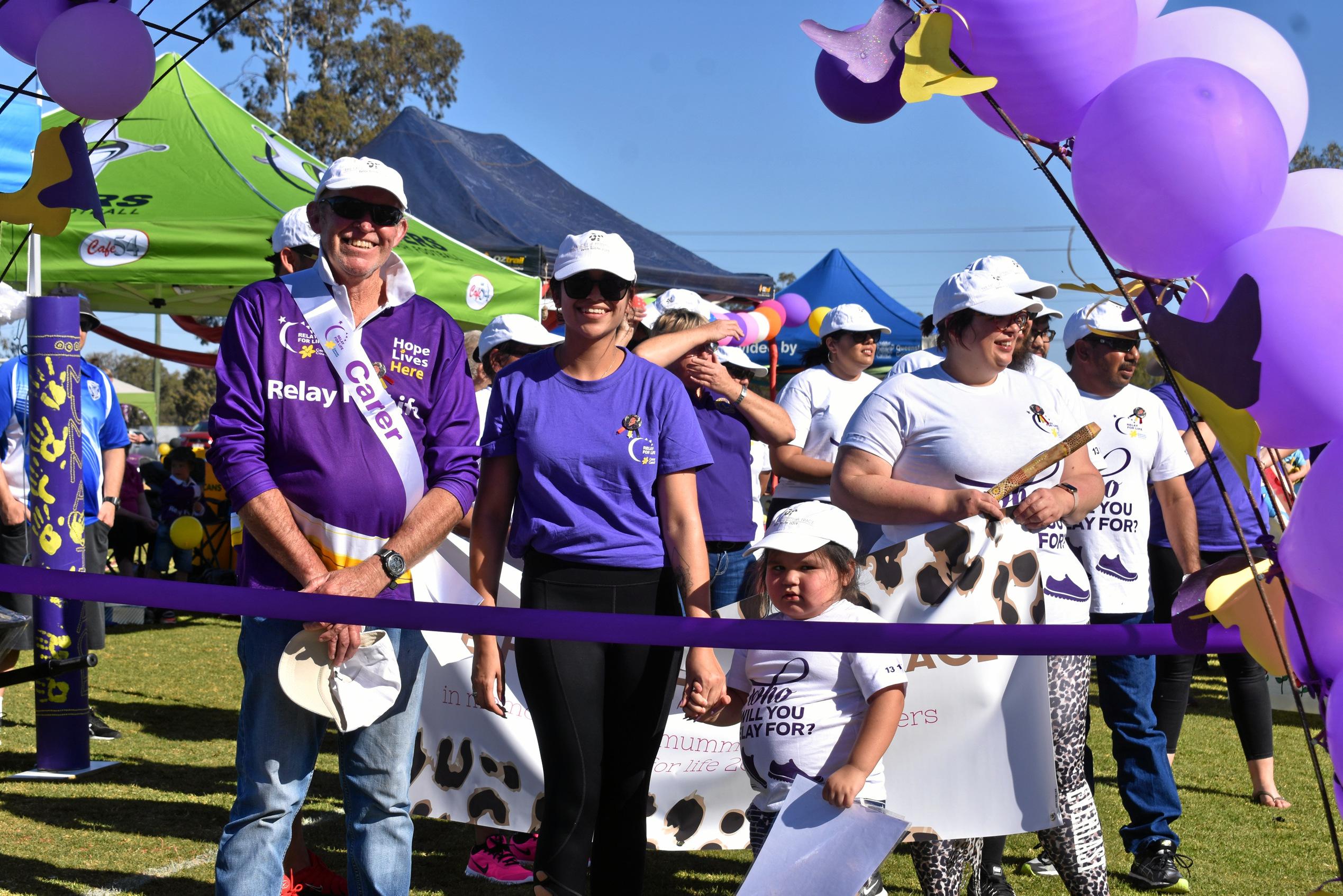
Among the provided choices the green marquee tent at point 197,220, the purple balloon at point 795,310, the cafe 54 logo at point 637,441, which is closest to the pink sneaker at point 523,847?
the cafe 54 logo at point 637,441

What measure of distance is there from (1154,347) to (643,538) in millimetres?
1493

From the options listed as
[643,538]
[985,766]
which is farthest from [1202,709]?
[643,538]

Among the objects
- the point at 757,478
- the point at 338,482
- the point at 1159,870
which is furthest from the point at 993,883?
the point at 757,478

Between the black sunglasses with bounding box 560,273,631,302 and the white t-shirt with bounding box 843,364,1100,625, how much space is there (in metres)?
0.85

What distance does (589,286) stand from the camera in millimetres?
3285

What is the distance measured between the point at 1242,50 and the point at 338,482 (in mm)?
1958

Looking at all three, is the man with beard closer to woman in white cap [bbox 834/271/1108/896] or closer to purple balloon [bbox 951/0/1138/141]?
woman in white cap [bbox 834/271/1108/896]

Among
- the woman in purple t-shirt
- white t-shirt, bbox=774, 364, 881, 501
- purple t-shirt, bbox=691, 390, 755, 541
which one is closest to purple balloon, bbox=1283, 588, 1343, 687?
the woman in purple t-shirt

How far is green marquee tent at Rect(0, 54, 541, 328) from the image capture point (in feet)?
25.6

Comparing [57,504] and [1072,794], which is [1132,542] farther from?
[57,504]

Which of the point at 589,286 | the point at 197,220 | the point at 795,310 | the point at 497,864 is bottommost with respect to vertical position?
the point at 497,864

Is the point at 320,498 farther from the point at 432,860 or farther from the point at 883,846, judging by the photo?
the point at 432,860

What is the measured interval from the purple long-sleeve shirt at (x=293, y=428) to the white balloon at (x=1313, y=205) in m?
1.80

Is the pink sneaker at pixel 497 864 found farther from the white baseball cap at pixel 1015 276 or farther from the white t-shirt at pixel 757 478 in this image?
the white baseball cap at pixel 1015 276
